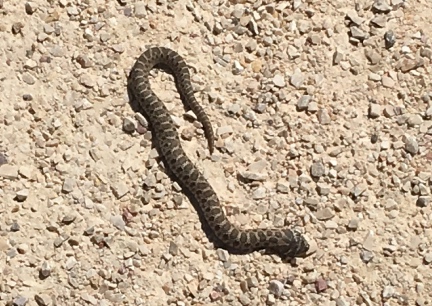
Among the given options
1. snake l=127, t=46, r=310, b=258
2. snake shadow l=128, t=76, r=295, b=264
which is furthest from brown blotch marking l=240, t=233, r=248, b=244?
snake shadow l=128, t=76, r=295, b=264

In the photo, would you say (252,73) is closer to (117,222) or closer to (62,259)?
(117,222)

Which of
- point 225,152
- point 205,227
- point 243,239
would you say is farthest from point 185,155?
point 243,239

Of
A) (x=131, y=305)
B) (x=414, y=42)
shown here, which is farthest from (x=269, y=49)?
(x=131, y=305)

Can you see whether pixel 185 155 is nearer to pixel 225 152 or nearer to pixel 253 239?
pixel 225 152

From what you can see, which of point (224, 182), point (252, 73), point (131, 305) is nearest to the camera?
point (131, 305)

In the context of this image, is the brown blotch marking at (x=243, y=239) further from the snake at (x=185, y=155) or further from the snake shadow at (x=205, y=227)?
the snake shadow at (x=205, y=227)

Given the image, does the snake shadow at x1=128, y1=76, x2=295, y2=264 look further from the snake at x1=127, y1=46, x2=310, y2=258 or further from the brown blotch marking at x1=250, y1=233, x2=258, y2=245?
the brown blotch marking at x1=250, y1=233, x2=258, y2=245
